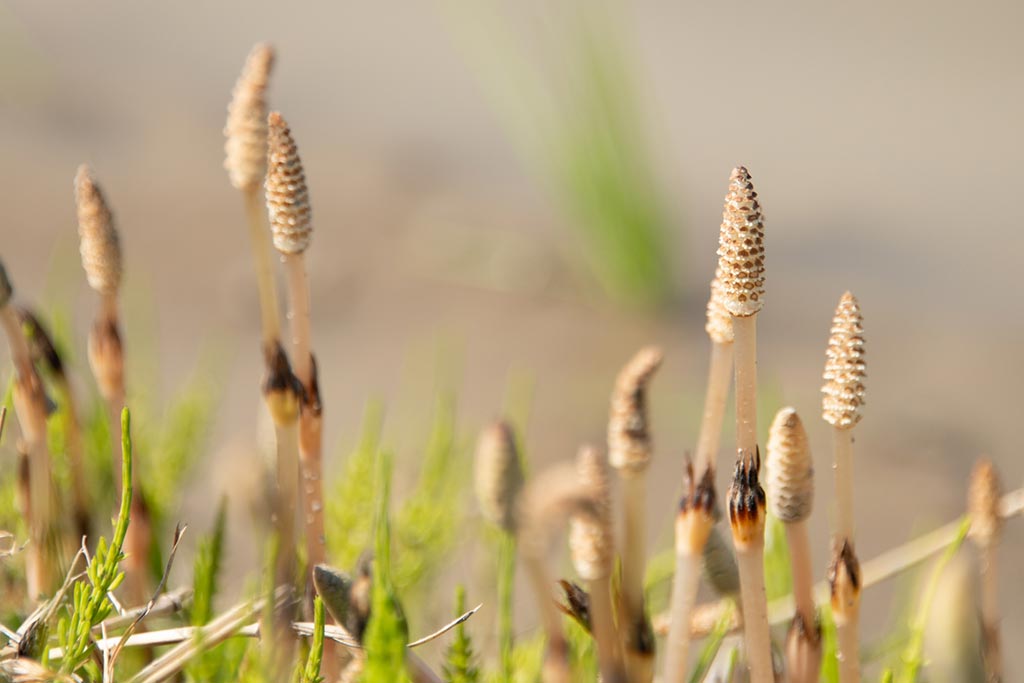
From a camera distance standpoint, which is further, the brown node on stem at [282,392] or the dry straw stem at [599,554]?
the brown node on stem at [282,392]

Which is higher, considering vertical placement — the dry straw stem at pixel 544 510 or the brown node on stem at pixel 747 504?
the dry straw stem at pixel 544 510

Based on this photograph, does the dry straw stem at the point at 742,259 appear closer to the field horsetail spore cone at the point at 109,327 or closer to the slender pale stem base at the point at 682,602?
the slender pale stem base at the point at 682,602

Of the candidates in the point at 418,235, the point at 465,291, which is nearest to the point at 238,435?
the point at 465,291

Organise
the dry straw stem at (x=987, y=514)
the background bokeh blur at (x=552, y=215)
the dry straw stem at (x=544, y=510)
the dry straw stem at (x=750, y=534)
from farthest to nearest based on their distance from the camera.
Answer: the background bokeh blur at (x=552, y=215)
the dry straw stem at (x=987, y=514)
the dry straw stem at (x=750, y=534)
the dry straw stem at (x=544, y=510)

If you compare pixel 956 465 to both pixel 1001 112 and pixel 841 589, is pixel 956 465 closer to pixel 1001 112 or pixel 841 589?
pixel 1001 112

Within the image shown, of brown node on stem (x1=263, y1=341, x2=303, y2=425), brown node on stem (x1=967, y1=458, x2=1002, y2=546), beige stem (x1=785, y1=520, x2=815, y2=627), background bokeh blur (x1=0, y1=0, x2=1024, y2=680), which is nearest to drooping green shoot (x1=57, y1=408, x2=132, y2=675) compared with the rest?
brown node on stem (x1=263, y1=341, x2=303, y2=425)

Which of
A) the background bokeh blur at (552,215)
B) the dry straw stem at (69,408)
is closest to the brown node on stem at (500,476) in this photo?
the dry straw stem at (69,408)

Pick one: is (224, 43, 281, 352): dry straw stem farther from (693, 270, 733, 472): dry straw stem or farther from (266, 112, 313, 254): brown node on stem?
(693, 270, 733, 472): dry straw stem
